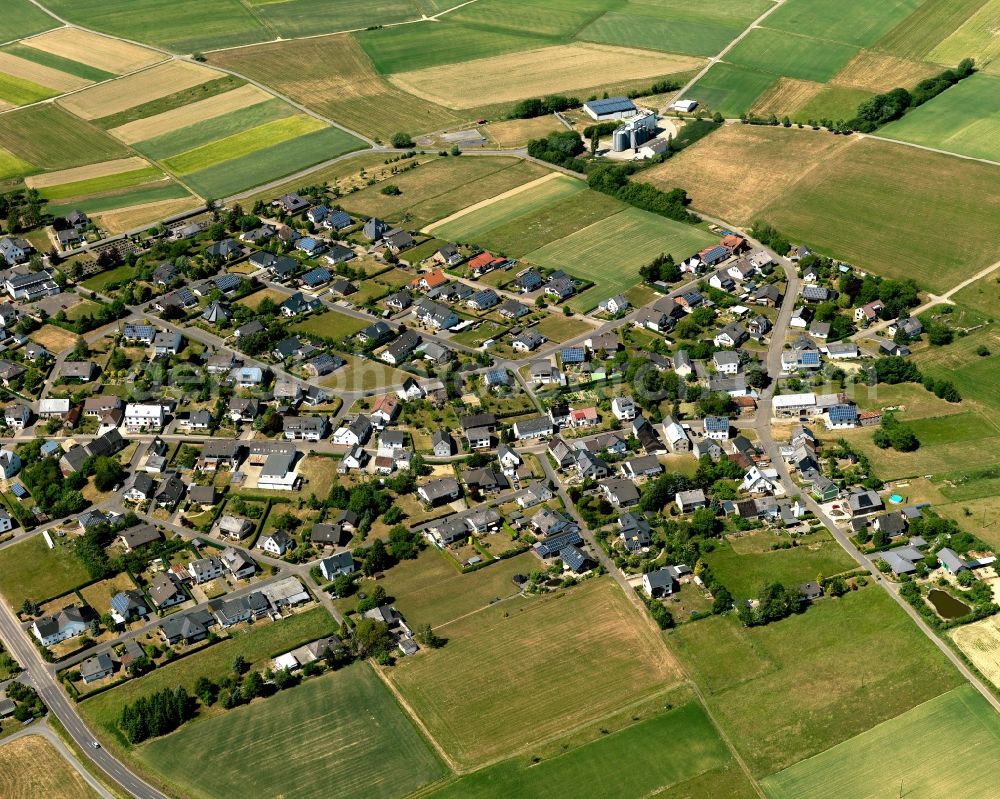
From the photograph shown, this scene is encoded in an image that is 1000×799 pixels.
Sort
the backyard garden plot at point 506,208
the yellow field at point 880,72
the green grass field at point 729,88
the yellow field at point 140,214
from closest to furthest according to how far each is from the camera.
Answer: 1. the backyard garden plot at point 506,208
2. the yellow field at point 140,214
3. the green grass field at point 729,88
4. the yellow field at point 880,72

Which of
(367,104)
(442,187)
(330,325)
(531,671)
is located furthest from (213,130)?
(531,671)

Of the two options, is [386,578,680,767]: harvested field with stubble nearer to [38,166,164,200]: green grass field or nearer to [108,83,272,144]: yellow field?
[38,166,164,200]: green grass field

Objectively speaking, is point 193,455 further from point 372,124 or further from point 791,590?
point 372,124

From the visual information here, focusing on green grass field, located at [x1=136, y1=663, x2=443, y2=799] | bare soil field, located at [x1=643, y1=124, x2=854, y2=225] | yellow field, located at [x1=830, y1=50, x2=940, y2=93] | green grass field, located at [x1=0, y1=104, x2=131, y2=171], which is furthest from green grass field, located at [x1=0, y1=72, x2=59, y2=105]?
green grass field, located at [x1=136, y1=663, x2=443, y2=799]

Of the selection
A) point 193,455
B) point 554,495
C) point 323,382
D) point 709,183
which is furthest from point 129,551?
point 709,183

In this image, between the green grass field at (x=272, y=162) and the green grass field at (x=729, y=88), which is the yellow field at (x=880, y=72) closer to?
the green grass field at (x=729, y=88)

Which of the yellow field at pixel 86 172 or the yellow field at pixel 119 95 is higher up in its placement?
the yellow field at pixel 119 95

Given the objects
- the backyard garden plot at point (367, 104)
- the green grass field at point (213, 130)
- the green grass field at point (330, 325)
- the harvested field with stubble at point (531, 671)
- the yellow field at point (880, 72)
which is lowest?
the harvested field with stubble at point (531, 671)

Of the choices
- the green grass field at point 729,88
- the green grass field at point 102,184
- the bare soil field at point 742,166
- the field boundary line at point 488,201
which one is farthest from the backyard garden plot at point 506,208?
the green grass field at point 102,184
